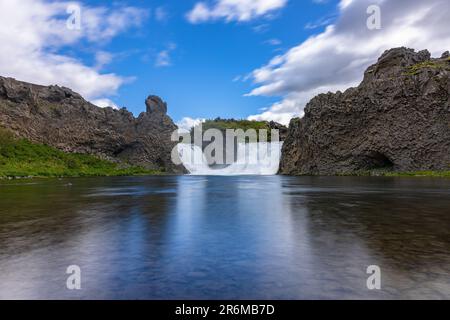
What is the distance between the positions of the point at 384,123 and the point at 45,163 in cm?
10518

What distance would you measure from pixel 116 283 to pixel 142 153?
153 meters

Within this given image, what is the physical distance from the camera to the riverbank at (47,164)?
319 ft

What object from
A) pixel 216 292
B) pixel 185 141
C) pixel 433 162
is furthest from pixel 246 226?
pixel 185 141

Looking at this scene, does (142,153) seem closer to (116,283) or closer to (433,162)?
(433,162)

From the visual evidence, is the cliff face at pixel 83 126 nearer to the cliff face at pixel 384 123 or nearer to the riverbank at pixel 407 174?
the cliff face at pixel 384 123

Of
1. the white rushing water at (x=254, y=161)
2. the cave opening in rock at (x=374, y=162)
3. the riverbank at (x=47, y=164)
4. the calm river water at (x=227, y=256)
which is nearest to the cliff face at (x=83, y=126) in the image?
the riverbank at (x=47, y=164)

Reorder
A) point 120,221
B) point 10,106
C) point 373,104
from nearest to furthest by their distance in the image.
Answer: point 120,221 → point 373,104 → point 10,106

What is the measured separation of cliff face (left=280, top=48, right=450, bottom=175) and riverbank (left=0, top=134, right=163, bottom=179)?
66493mm

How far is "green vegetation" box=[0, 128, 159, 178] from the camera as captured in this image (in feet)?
323

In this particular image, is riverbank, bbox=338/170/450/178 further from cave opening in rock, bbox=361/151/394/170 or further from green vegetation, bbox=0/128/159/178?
green vegetation, bbox=0/128/159/178

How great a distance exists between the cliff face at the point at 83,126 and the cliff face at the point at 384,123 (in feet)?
212

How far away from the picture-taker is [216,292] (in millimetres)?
7305

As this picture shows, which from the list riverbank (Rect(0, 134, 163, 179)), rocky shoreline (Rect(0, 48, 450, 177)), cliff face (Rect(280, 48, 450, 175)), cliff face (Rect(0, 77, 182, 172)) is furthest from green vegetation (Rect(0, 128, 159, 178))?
cliff face (Rect(280, 48, 450, 175))

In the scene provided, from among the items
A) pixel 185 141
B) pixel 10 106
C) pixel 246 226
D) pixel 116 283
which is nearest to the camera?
pixel 116 283
